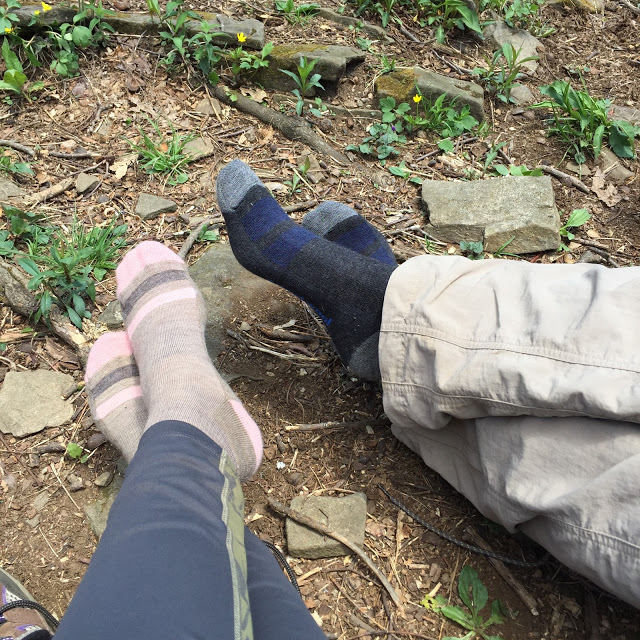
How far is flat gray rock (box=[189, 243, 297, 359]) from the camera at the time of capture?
188 cm

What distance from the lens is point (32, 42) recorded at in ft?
8.25

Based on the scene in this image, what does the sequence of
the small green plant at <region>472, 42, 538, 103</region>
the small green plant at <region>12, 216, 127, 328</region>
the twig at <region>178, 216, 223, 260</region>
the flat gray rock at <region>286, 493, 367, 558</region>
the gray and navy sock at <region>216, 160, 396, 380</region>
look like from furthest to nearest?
1. the small green plant at <region>472, 42, 538, 103</region>
2. the twig at <region>178, 216, 223, 260</region>
3. the small green plant at <region>12, 216, 127, 328</region>
4. the gray and navy sock at <region>216, 160, 396, 380</region>
5. the flat gray rock at <region>286, 493, 367, 558</region>

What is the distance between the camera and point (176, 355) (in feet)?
5.13

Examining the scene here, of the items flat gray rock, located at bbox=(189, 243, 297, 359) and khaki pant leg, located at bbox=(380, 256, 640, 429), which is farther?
flat gray rock, located at bbox=(189, 243, 297, 359)

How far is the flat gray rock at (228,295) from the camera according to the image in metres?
1.88

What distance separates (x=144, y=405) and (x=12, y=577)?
1.67ft

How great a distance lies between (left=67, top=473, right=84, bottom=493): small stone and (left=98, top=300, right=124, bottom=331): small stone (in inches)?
19.9

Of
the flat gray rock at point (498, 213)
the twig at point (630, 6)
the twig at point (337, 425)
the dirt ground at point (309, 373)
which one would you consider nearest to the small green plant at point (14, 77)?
the dirt ground at point (309, 373)

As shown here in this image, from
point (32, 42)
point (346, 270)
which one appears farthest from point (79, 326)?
point (32, 42)

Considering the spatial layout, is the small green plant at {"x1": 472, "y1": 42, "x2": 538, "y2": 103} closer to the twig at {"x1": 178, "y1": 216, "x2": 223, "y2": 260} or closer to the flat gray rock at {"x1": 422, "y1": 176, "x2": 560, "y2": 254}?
the flat gray rock at {"x1": 422, "y1": 176, "x2": 560, "y2": 254}

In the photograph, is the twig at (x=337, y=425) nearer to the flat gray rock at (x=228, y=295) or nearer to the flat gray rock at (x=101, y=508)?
the flat gray rock at (x=228, y=295)

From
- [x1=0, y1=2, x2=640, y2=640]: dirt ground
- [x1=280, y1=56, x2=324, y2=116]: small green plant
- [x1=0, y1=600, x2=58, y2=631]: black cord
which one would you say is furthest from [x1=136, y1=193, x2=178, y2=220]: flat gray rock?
[x1=0, y1=600, x2=58, y2=631]: black cord

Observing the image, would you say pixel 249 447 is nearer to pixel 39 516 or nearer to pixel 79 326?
pixel 39 516

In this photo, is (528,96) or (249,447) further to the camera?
(528,96)
